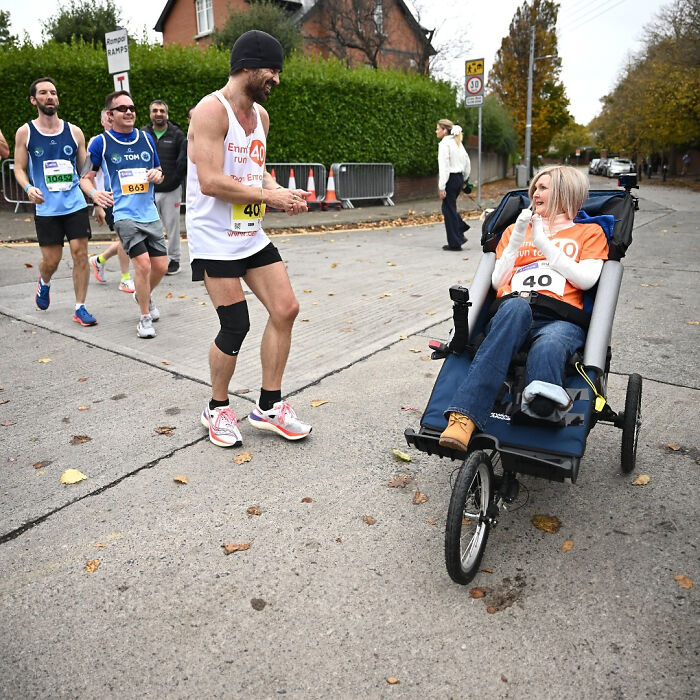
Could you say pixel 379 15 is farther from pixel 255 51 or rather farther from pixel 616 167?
pixel 616 167

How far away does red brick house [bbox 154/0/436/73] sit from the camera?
95.7ft

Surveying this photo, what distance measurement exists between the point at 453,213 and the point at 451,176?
0.68m

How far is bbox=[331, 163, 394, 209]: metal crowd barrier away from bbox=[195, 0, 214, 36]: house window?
61.7 feet

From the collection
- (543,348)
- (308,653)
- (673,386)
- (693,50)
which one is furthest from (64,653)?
(693,50)

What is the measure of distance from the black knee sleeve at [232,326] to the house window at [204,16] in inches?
1323

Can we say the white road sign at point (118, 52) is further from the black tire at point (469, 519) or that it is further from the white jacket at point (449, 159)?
the black tire at point (469, 519)

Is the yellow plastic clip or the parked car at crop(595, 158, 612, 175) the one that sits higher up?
the parked car at crop(595, 158, 612, 175)

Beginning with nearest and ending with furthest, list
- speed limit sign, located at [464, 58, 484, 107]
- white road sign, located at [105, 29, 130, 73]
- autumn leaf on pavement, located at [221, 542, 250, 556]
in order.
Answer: autumn leaf on pavement, located at [221, 542, 250, 556]
white road sign, located at [105, 29, 130, 73]
speed limit sign, located at [464, 58, 484, 107]

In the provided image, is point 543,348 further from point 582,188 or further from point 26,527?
point 26,527

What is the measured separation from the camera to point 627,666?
2.21 m

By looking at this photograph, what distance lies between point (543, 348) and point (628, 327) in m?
3.60

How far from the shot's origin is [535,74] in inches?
2037

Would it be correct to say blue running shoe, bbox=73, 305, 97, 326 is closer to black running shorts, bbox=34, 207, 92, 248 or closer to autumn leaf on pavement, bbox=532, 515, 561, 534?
black running shorts, bbox=34, 207, 92, 248

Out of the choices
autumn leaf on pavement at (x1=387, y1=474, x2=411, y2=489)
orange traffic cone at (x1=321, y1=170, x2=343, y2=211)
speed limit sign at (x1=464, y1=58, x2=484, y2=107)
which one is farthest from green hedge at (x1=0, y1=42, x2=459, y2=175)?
autumn leaf on pavement at (x1=387, y1=474, x2=411, y2=489)
